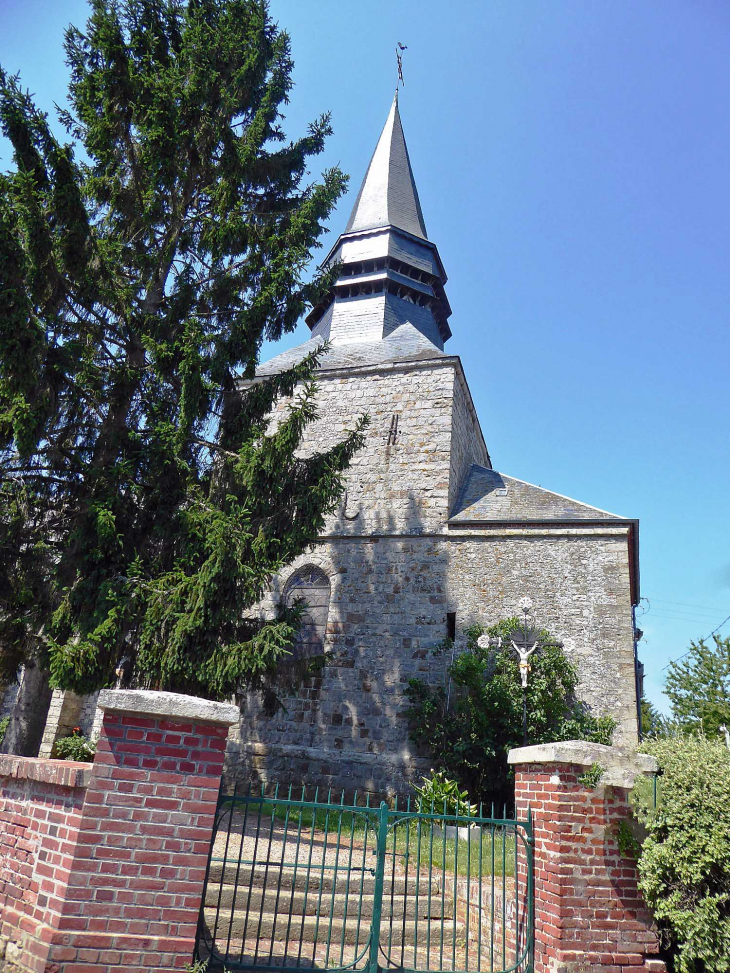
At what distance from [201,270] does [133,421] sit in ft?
9.06

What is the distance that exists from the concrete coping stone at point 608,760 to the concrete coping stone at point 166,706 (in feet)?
7.05

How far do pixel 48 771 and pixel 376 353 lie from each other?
44.6 ft

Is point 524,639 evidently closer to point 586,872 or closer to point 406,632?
point 406,632

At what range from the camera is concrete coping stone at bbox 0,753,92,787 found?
3.24 m

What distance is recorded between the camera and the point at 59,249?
27.2ft

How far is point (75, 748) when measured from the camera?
1236 centimetres

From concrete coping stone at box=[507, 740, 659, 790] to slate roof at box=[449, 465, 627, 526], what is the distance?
8053 mm

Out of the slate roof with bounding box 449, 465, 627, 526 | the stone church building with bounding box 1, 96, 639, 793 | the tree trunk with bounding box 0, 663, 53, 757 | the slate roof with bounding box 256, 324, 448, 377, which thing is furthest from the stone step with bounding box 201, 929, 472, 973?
the slate roof with bounding box 256, 324, 448, 377

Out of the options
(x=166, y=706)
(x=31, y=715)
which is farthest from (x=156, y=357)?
(x=166, y=706)

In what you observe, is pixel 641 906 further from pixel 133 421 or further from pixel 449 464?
pixel 449 464

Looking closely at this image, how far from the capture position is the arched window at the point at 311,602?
12.7 meters

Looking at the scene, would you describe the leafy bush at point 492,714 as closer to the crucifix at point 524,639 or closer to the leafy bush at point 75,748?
the crucifix at point 524,639

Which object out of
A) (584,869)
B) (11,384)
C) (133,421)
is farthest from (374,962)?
(133,421)

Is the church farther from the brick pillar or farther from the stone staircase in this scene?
the brick pillar
